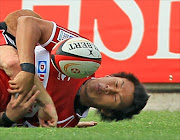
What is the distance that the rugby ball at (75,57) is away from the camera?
652 centimetres

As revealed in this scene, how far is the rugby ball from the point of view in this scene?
652 centimetres

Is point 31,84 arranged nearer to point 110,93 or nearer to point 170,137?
point 110,93

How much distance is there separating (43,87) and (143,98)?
108cm

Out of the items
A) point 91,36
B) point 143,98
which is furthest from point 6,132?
point 91,36

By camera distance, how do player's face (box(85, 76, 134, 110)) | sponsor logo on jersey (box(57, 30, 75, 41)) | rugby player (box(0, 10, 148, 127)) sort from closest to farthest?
1. rugby player (box(0, 10, 148, 127))
2. player's face (box(85, 76, 134, 110))
3. sponsor logo on jersey (box(57, 30, 75, 41))

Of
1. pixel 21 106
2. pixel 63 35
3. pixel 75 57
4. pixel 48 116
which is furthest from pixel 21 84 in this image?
pixel 63 35

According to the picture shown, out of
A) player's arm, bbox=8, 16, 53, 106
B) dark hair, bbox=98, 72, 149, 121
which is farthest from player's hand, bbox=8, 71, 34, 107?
dark hair, bbox=98, 72, 149, 121

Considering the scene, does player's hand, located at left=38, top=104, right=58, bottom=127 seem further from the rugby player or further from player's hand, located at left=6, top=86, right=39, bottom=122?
player's hand, located at left=6, top=86, right=39, bottom=122

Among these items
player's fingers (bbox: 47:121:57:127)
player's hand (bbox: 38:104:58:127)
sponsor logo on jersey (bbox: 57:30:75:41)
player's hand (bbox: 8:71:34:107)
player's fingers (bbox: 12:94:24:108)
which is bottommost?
player's fingers (bbox: 47:121:57:127)

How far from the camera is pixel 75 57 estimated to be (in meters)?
6.50

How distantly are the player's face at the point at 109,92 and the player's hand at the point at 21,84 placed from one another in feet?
2.11

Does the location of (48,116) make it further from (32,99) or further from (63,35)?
(63,35)

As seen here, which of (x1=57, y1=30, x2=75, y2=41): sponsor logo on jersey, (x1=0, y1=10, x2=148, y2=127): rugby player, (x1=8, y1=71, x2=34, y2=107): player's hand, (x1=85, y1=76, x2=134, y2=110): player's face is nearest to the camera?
(x1=8, y1=71, x2=34, y2=107): player's hand

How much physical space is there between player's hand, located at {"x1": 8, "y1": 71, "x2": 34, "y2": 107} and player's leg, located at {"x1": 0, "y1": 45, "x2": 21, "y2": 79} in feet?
0.53
